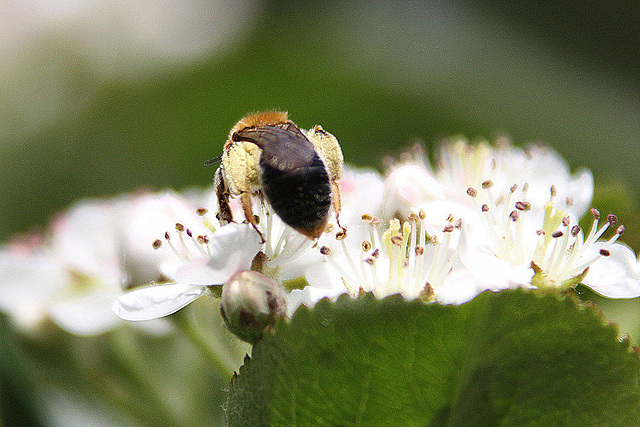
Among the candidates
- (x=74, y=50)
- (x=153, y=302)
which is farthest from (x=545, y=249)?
(x=74, y=50)

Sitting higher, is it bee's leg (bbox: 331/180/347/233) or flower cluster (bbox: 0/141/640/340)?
bee's leg (bbox: 331/180/347/233)

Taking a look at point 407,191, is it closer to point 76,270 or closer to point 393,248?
point 393,248

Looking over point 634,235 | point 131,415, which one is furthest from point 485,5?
point 131,415

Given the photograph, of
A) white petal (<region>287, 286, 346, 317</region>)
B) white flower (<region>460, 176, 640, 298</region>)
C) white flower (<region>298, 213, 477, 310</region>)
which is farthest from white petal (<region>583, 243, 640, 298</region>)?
white petal (<region>287, 286, 346, 317</region>)

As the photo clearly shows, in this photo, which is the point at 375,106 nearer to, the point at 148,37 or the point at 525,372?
the point at 148,37

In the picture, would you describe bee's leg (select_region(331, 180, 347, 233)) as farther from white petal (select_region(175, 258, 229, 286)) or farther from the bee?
white petal (select_region(175, 258, 229, 286))

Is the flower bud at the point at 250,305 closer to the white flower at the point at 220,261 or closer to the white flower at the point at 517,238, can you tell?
the white flower at the point at 220,261

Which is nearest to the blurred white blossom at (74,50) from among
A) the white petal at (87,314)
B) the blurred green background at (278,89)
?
the blurred green background at (278,89)
